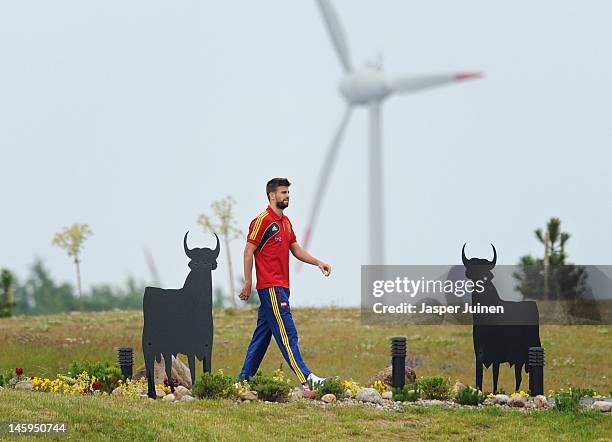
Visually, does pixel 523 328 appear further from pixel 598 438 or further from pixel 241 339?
pixel 241 339

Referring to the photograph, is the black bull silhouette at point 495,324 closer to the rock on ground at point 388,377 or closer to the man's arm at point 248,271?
the rock on ground at point 388,377

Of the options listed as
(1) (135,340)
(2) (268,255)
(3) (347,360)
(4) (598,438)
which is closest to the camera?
(4) (598,438)

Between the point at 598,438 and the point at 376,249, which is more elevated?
the point at 376,249

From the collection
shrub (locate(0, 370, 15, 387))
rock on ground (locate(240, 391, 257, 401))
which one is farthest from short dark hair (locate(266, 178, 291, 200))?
shrub (locate(0, 370, 15, 387))

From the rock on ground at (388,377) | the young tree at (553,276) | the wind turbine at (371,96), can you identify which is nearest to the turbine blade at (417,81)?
the wind turbine at (371,96)

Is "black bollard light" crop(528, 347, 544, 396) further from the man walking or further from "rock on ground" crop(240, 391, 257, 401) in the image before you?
"rock on ground" crop(240, 391, 257, 401)

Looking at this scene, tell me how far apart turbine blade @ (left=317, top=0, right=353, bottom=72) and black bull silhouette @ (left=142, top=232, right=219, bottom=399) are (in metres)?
28.8

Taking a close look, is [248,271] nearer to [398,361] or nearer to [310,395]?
[310,395]

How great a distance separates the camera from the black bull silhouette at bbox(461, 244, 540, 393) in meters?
17.4

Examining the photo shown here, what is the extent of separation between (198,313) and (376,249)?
26307mm

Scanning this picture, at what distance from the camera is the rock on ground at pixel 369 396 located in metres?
16.4

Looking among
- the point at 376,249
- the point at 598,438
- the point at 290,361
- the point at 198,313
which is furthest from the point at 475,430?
the point at 376,249

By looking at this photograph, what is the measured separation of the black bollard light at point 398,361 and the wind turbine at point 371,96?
23654mm

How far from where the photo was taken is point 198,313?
1619 cm
